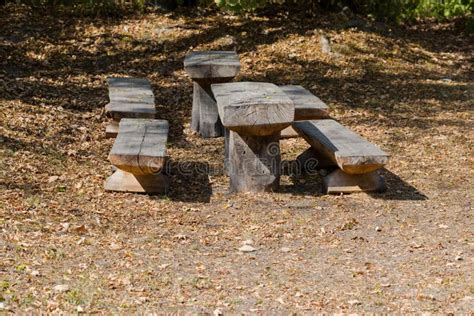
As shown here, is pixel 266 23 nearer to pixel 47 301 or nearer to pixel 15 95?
pixel 15 95

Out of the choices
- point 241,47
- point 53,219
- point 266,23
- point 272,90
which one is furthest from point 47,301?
point 266,23

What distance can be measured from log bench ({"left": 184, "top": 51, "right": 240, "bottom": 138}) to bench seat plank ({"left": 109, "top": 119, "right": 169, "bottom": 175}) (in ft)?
4.42

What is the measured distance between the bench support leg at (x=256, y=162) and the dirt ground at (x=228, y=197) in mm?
112

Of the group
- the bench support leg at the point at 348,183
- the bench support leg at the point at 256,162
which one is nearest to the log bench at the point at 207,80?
the bench support leg at the point at 256,162

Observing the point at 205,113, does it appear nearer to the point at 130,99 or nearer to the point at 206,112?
Answer: the point at 206,112

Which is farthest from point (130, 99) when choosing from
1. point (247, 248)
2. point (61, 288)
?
point (61, 288)

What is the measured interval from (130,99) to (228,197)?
7.13ft

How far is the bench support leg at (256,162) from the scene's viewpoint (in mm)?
6840

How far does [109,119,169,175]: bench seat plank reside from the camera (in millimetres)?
6516

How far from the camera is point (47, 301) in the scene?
4844 millimetres

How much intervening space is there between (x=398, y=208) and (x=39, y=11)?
295 inches

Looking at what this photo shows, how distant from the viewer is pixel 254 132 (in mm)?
6676

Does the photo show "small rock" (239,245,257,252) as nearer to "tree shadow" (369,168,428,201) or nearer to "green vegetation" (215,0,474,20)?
"tree shadow" (369,168,428,201)

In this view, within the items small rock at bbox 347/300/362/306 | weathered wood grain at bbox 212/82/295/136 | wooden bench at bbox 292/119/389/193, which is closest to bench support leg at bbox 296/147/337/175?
wooden bench at bbox 292/119/389/193
